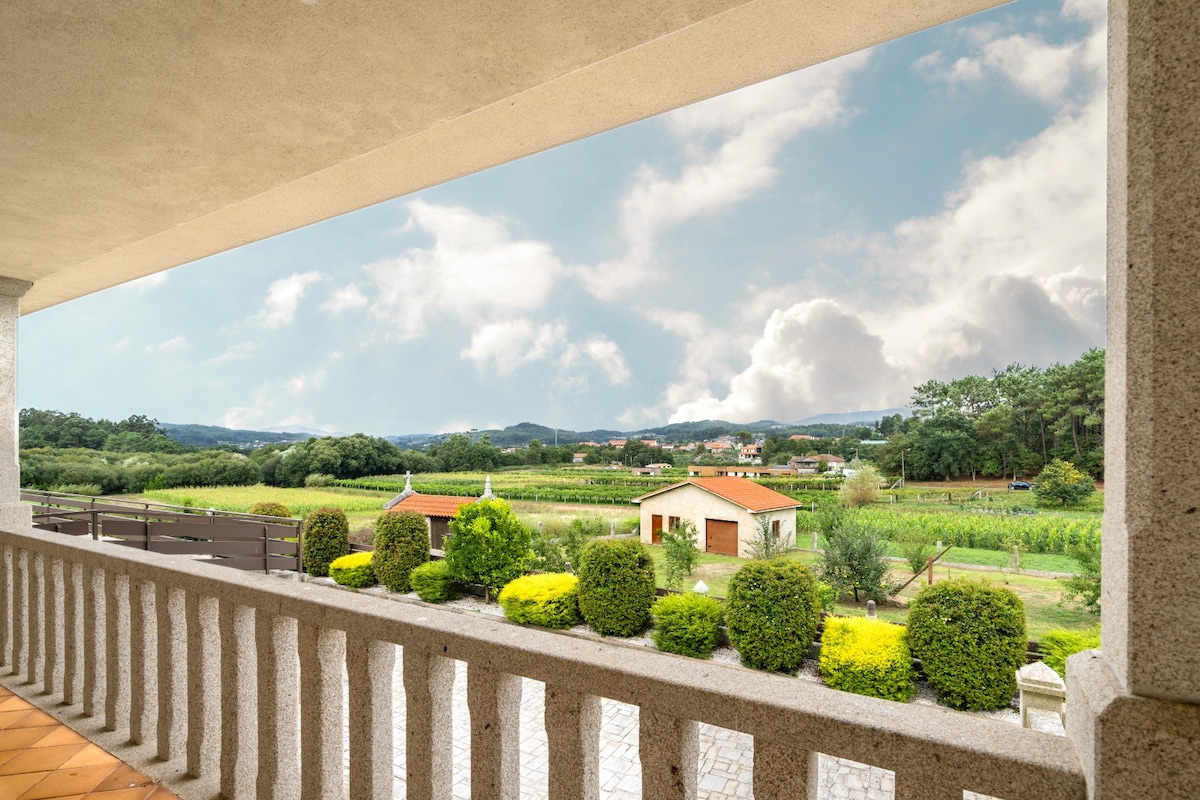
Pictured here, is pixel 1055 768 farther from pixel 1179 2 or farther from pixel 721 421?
pixel 721 421

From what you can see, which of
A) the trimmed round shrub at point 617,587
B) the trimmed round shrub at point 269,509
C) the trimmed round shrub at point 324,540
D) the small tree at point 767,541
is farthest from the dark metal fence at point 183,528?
the small tree at point 767,541

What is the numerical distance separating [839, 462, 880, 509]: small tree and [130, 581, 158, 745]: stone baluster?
215 inches

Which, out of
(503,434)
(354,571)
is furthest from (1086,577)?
(354,571)

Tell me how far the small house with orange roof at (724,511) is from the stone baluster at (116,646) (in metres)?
5.77

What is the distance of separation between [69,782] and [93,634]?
399mm

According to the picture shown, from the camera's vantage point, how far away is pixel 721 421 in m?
6.68

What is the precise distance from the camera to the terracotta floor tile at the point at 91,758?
149 cm

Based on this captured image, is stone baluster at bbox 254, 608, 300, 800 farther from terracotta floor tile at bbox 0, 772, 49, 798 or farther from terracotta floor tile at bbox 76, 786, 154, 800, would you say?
terracotta floor tile at bbox 0, 772, 49, 798

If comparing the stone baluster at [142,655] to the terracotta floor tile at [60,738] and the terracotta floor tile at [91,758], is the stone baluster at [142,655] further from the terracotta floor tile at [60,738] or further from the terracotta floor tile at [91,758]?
the terracotta floor tile at [60,738]

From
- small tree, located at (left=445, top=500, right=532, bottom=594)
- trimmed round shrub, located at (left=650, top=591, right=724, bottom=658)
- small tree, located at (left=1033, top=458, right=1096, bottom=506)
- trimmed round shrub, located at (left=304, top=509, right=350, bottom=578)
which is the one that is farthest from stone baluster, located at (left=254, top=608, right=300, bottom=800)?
trimmed round shrub, located at (left=304, top=509, right=350, bottom=578)

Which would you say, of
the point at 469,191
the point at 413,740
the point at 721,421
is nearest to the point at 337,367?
the point at 469,191

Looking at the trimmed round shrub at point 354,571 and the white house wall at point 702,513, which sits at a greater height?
the white house wall at point 702,513

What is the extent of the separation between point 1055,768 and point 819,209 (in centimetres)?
867

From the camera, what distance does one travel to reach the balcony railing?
64cm
